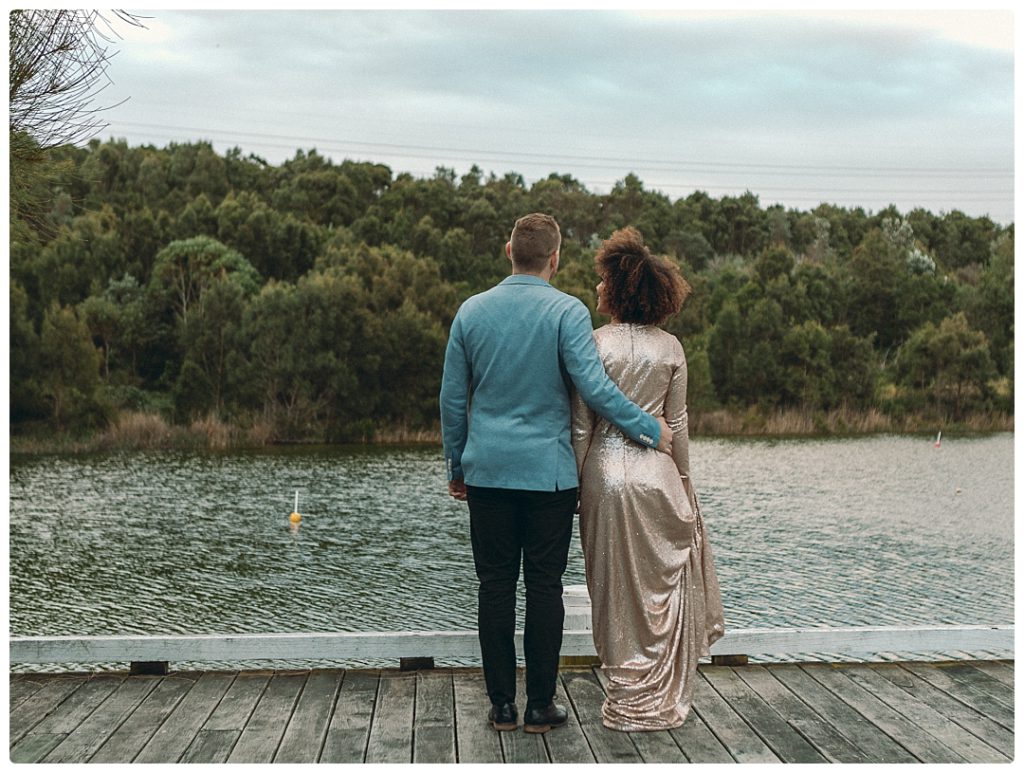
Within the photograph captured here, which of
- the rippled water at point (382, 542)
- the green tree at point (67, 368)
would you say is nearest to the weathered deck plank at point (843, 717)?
the rippled water at point (382, 542)

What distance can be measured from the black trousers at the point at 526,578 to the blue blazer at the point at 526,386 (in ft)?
0.23

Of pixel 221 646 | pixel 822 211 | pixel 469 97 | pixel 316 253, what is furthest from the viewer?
pixel 469 97

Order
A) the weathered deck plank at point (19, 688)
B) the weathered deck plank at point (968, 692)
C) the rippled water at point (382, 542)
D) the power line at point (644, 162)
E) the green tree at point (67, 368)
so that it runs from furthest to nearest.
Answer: the power line at point (644, 162), the green tree at point (67, 368), the rippled water at point (382, 542), the weathered deck plank at point (19, 688), the weathered deck plank at point (968, 692)

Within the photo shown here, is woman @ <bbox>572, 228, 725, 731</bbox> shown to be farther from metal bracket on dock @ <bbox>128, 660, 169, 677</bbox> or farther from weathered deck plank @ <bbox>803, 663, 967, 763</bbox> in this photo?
metal bracket on dock @ <bbox>128, 660, 169, 677</bbox>

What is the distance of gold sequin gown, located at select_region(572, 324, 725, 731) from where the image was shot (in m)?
3.28

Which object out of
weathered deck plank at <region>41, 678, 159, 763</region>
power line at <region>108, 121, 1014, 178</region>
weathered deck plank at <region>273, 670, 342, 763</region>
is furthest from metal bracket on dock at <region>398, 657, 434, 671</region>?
power line at <region>108, 121, 1014, 178</region>

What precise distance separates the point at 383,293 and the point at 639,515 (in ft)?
93.8

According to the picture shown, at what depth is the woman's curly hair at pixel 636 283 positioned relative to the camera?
10.9 ft

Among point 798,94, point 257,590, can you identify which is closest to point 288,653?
point 257,590

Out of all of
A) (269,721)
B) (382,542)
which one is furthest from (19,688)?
(382,542)

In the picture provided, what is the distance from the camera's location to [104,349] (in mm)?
31359

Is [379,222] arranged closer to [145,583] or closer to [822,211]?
[822,211]

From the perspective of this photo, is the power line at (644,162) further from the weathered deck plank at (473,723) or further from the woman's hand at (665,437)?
the woman's hand at (665,437)

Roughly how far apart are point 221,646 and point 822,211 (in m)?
47.4
